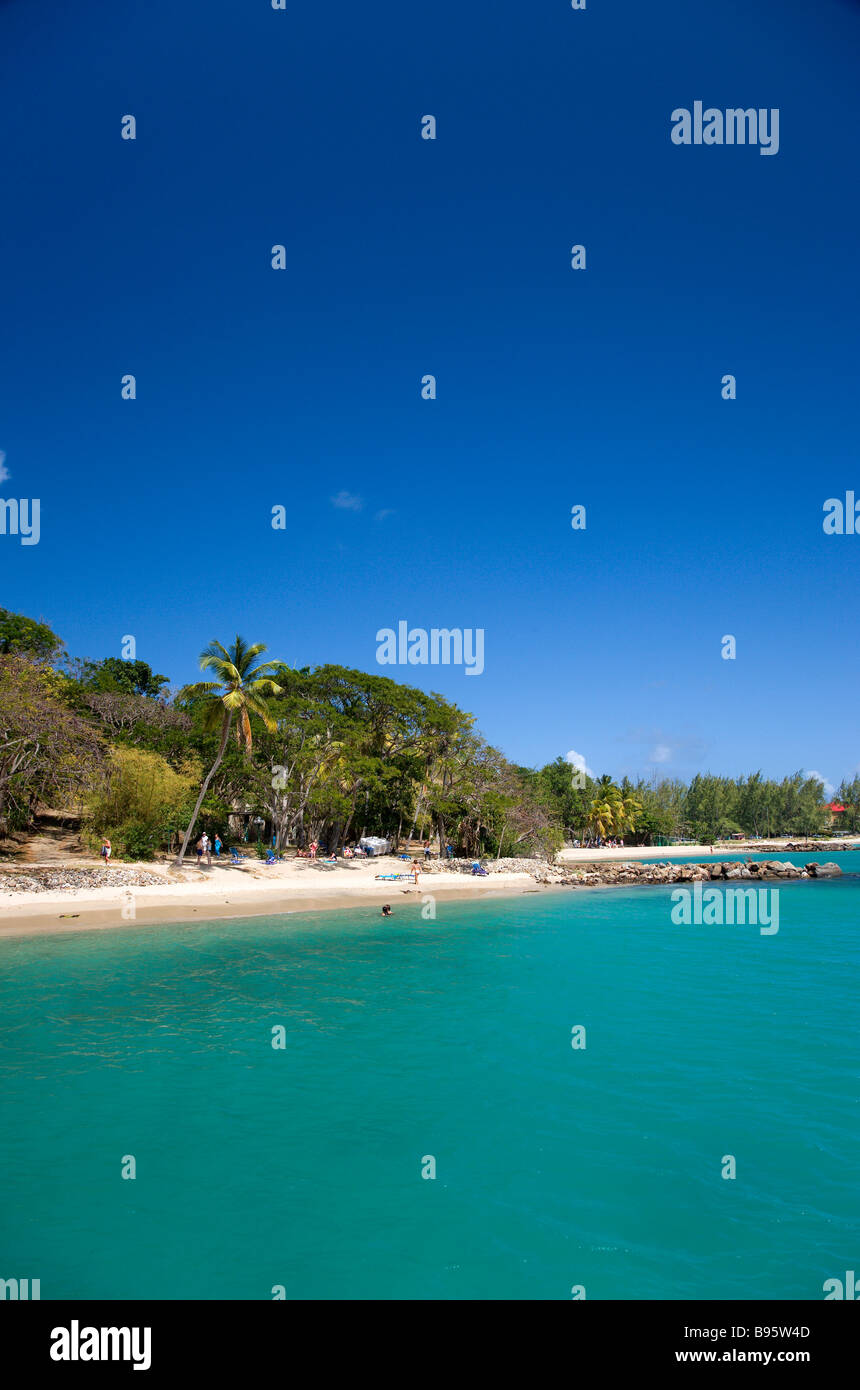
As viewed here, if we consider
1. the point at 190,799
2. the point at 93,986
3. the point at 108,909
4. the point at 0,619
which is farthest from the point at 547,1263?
the point at 0,619

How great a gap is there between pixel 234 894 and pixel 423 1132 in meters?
23.7

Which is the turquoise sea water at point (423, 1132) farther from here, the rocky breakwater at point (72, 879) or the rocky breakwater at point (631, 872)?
the rocky breakwater at point (631, 872)

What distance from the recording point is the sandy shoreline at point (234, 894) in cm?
2558

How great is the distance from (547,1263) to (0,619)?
46273 millimetres

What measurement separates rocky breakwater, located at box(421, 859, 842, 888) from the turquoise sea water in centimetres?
2815

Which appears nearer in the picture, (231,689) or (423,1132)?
(423,1132)

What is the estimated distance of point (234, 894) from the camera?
104 ft

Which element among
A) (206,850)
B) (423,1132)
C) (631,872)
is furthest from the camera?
(631,872)

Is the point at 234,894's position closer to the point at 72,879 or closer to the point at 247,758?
the point at 72,879

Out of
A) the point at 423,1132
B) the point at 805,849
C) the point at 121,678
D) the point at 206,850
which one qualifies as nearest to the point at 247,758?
the point at 206,850

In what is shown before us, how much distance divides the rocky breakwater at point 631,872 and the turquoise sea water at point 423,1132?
28150mm

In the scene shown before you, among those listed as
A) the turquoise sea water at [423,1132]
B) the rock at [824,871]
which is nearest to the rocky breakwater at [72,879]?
the turquoise sea water at [423,1132]

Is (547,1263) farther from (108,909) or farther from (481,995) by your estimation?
(108,909)

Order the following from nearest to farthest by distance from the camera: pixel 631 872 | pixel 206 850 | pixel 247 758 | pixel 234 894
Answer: pixel 234 894 → pixel 206 850 → pixel 247 758 → pixel 631 872
